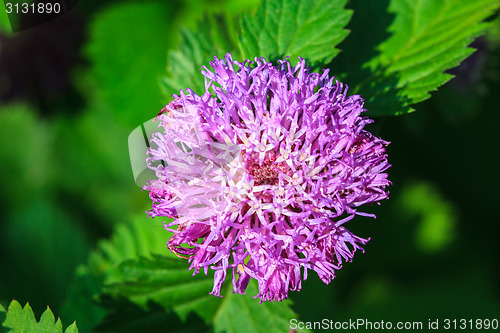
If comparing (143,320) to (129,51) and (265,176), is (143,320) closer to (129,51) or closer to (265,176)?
(265,176)

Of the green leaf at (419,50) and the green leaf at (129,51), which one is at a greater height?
the green leaf at (129,51)

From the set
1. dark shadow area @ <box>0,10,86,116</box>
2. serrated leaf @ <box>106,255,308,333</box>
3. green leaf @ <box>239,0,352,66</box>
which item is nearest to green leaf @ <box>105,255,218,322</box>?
serrated leaf @ <box>106,255,308,333</box>

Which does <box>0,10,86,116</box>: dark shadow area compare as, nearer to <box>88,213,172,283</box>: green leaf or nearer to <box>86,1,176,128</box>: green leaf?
<box>86,1,176,128</box>: green leaf

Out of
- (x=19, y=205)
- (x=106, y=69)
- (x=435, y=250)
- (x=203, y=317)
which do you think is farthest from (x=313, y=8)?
(x=19, y=205)

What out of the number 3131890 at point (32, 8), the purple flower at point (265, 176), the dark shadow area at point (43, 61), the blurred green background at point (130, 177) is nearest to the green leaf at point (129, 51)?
the blurred green background at point (130, 177)

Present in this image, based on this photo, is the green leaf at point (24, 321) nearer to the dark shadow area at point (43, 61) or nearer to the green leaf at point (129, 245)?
the green leaf at point (129, 245)

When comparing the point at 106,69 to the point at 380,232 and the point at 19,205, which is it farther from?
the point at 380,232

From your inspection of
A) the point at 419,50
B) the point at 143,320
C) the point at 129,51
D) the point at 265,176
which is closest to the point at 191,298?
the point at 143,320
